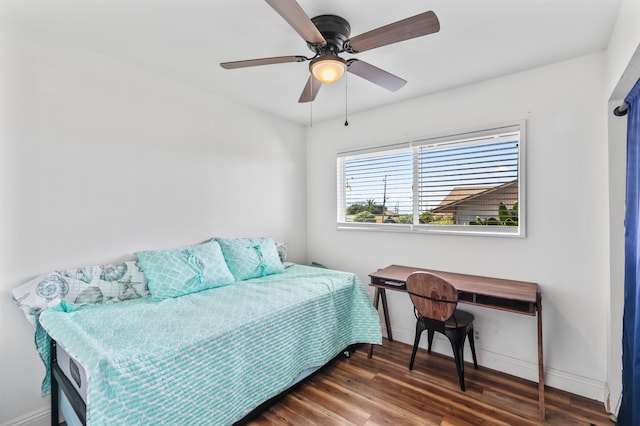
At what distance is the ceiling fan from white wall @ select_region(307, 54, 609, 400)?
107 cm

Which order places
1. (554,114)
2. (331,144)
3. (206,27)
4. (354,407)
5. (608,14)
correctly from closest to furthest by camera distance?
1. (608,14)
2. (206,27)
3. (354,407)
4. (554,114)
5. (331,144)

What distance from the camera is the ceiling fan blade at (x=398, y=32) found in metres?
1.34

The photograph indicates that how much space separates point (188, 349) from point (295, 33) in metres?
1.91

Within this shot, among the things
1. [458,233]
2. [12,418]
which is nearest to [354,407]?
[458,233]

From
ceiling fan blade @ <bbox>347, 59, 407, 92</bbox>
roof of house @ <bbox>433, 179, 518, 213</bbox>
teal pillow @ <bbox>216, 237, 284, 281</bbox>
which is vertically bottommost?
teal pillow @ <bbox>216, 237, 284, 281</bbox>

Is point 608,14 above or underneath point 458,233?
above

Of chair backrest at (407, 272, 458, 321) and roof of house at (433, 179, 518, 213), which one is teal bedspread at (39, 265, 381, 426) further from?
roof of house at (433, 179, 518, 213)

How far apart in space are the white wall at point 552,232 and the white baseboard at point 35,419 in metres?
3.01

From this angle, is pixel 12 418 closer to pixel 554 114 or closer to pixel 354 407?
pixel 354 407

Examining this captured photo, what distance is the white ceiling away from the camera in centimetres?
161

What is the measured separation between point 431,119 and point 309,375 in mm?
2549

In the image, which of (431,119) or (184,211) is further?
(431,119)

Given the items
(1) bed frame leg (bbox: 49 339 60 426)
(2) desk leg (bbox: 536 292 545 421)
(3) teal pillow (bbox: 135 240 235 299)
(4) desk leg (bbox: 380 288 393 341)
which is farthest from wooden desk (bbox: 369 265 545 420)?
(1) bed frame leg (bbox: 49 339 60 426)

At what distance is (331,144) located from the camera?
3.64m
